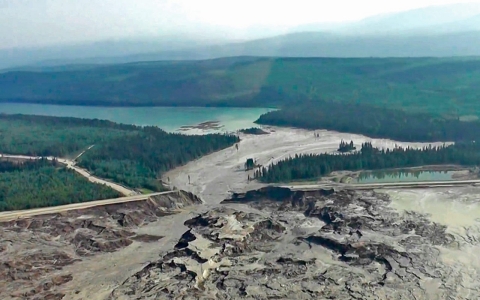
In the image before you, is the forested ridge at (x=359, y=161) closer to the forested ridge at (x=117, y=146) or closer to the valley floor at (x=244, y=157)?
the valley floor at (x=244, y=157)

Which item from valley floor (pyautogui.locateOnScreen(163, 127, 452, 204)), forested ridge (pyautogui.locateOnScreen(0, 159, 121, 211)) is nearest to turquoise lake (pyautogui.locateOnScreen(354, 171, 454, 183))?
valley floor (pyautogui.locateOnScreen(163, 127, 452, 204))

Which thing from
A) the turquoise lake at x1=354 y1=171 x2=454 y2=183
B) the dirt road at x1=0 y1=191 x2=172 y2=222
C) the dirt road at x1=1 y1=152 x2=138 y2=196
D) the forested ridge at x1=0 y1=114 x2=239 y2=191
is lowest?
the turquoise lake at x1=354 y1=171 x2=454 y2=183

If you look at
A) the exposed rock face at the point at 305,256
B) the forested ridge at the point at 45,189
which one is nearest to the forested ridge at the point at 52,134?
the forested ridge at the point at 45,189

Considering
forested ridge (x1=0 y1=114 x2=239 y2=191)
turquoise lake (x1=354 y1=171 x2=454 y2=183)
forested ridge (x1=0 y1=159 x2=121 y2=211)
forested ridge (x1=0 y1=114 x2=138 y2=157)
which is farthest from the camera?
forested ridge (x1=0 y1=114 x2=138 y2=157)

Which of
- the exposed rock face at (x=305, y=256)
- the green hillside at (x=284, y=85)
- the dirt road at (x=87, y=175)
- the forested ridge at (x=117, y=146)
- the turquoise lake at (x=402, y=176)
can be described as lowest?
the exposed rock face at (x=305, y=256)

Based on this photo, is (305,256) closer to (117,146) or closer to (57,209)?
(57,209)

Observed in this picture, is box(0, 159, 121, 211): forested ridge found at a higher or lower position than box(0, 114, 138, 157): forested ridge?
lower

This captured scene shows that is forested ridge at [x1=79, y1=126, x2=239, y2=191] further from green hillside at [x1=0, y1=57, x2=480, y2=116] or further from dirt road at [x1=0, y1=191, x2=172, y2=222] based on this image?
green hillside at [x1=0, y1=57, x2=480, y2=116]
